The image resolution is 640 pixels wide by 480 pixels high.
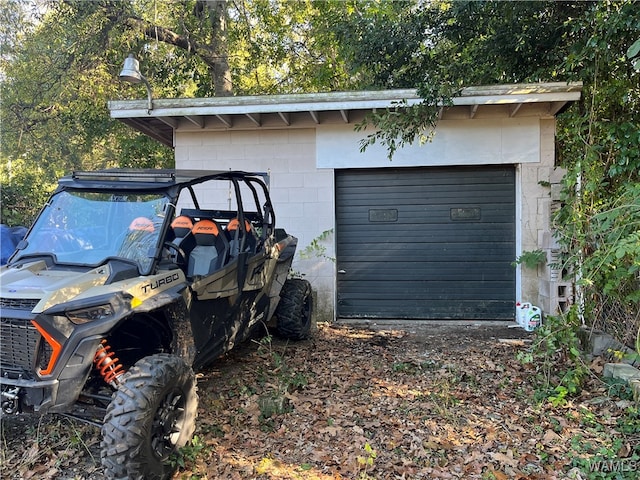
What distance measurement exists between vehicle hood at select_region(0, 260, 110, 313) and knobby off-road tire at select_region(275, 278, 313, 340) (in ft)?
9.95

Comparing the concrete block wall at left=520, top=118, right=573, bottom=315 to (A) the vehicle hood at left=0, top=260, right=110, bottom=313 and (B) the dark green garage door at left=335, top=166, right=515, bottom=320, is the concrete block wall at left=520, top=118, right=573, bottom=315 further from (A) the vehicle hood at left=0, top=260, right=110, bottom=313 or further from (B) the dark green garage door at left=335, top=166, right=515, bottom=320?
(A) the vehicle hood at left=0, top=260, right=110, bottom=313

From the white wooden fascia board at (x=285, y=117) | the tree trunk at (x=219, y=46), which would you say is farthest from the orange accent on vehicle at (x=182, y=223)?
the tree trunk at (x=219, y=46)

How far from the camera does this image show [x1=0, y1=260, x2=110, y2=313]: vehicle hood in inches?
111

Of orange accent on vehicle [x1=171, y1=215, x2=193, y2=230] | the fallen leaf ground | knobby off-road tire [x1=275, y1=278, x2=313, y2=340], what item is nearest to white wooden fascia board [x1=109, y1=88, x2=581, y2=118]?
→ knobby off-road tire [x1=275, y1=278, x2=313, y2=340]

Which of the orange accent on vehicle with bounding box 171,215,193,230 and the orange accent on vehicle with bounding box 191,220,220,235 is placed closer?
the orange accent on vehicle with bounding box 191,220,220,235

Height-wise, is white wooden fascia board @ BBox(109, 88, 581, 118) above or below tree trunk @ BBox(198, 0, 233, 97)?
below

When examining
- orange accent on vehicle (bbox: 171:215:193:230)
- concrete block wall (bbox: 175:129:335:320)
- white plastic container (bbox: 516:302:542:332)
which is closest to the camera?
orange accent on vehicle (bbox: 171:215:193:230)

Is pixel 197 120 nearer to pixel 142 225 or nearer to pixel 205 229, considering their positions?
pixel 205 229

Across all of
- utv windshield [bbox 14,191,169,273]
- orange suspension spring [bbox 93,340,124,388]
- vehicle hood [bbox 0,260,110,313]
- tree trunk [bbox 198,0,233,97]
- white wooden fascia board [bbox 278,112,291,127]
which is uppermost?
tree trunk [bbox 198,0,233,97]

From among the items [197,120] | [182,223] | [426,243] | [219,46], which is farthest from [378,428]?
[219,46]

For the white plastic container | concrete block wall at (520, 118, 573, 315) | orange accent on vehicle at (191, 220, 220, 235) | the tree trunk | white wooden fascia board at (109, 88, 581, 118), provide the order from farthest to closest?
the tree trunk, concrete block wall at (520, 118, 573, 315), the white plastic container, white wooden fascia board at (109, 88, 581, 118), orange accent on vehicle at (191, 220, 220, 235)

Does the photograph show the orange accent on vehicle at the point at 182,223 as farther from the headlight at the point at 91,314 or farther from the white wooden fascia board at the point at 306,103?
the white wooden fascia board at the point at 306,103

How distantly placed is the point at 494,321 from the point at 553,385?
3277mm

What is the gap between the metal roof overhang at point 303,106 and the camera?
6.63 meters
